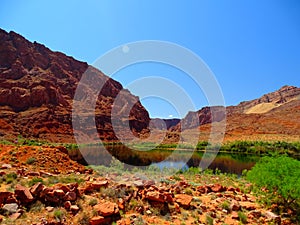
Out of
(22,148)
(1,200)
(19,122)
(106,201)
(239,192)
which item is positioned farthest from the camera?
(19,122)

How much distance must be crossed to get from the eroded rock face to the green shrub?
186 ft

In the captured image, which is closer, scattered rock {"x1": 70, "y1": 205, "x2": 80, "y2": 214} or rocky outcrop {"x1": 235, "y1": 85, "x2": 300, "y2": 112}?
scattered rock {"x1": 70, "y1": 205, "x2": 80, "y2": 214}

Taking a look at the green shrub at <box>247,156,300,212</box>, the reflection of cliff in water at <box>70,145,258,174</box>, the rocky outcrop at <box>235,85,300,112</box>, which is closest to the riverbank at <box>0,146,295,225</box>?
the green shrub at <box>247,156,300,212</box>

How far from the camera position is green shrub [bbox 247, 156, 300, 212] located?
27.5ft

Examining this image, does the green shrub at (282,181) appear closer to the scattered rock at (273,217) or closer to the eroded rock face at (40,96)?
the scattered rock at (273,217)

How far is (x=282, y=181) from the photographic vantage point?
342 inches

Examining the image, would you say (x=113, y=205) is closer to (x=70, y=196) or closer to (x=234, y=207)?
(x=70, y=196)

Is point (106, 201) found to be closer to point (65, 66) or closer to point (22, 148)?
point (22, 148)

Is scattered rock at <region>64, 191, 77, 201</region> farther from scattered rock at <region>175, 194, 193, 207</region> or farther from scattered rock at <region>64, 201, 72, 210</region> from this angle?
scattered rock at <region>175, 194, 193, 207</region>

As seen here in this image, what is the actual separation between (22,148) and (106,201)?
414 inches

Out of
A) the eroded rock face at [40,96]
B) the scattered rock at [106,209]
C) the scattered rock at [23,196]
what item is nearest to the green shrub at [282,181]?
the scattered rock at [106,209]

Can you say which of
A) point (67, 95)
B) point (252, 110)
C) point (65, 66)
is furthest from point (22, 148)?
point (252, 110)

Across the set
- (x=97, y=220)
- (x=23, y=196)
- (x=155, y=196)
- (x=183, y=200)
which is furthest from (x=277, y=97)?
(x=23, y=196)

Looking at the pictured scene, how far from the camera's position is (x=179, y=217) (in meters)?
7.57
